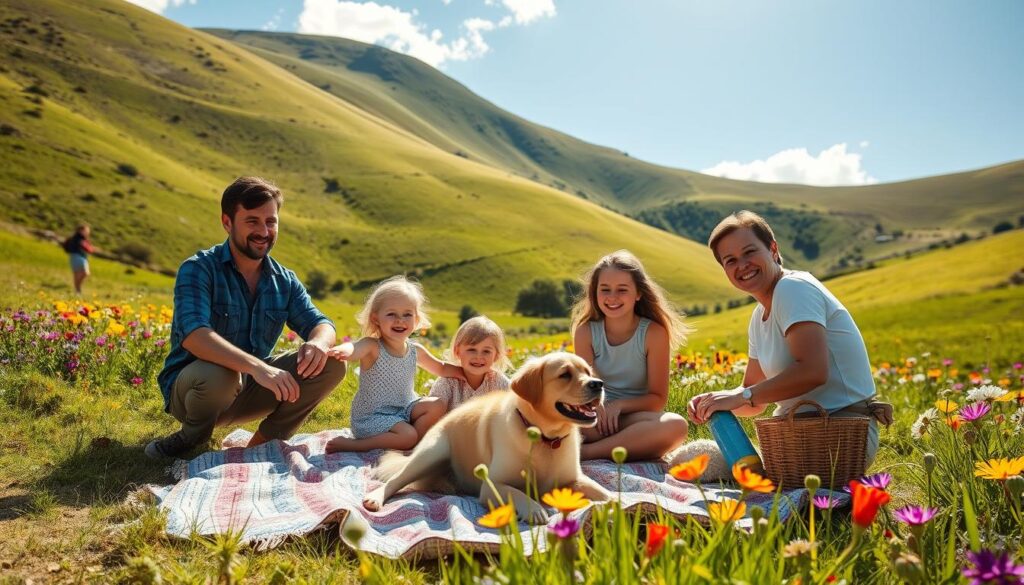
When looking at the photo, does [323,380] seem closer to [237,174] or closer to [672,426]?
[672,426]

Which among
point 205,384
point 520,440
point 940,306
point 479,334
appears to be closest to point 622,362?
point 479,334

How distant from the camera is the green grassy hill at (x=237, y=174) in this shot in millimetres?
73625

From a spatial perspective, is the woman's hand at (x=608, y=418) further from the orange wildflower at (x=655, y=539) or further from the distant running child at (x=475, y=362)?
the orange wildflower at (x=655, y=539)

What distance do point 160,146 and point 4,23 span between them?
41450mm

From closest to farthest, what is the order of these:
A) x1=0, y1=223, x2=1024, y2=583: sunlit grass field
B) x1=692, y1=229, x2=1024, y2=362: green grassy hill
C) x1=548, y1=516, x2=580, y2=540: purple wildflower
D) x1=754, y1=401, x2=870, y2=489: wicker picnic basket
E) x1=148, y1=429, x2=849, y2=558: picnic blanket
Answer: x1=548, y1=516, x2=580, y2=540: purple wildflower < x1=0, y1=223, x2=1024, y2=583: sunlit grass field < x1=148, y1=429, x2=849, y2=558: picnic blanket < x1=754, y1=401, x2=870, y2=489: wicker picnic basket < x1=692, y1=229, x2=1024, y2=362: green grassy hill

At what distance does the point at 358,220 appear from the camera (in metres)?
106

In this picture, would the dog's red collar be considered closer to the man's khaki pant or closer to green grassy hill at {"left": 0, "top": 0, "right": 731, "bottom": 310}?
the man's khaki pant

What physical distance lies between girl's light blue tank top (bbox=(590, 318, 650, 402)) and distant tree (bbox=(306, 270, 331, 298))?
73160mm

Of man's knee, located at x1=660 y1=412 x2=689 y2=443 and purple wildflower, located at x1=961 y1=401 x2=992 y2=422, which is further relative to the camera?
man's knee, located at x1=660 y1=412 x2=689 y2=443

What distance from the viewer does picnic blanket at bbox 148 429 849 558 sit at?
149 inches

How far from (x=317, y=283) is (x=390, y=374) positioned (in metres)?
74.4

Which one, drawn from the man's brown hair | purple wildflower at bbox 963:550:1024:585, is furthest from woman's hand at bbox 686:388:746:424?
the man's brown hair

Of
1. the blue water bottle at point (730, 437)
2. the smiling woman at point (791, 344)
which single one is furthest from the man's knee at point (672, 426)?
the blue water bottle at point (730, 437)

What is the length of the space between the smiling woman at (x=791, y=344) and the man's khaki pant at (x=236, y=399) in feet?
11.7
